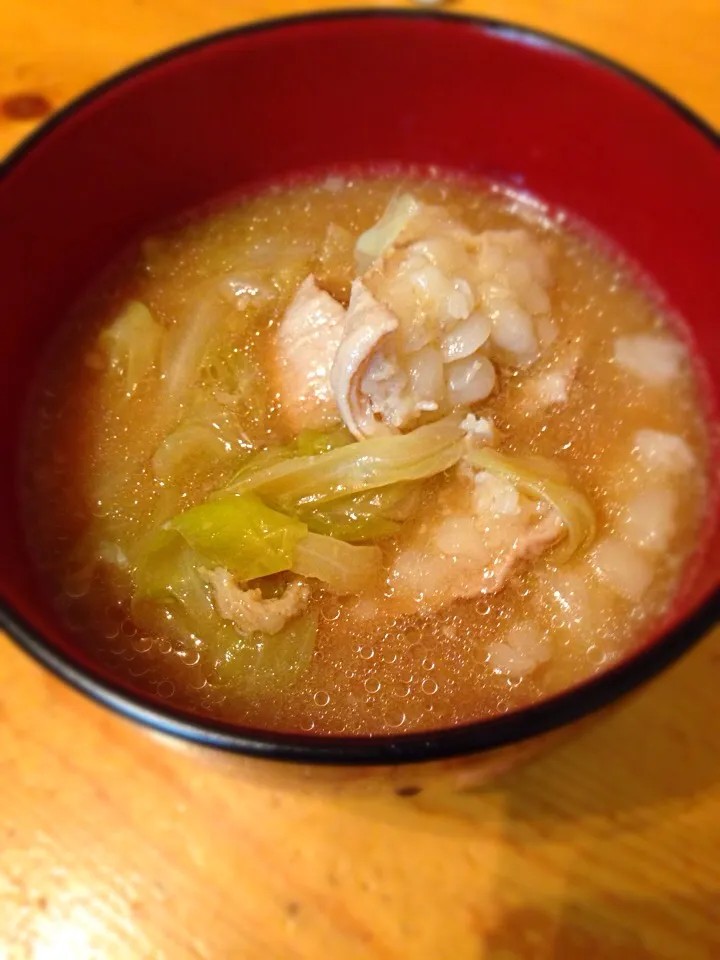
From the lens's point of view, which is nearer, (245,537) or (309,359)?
(245,537)

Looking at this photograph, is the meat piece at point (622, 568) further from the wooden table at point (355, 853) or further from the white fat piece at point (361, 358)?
the white fat piece at point (361, 358)

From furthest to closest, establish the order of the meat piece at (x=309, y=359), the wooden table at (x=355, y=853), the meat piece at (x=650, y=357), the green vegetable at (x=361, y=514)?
the meat piece at (x=650, y=357)
the meat piece at (x=309, y=359)
the green vegetable at (x=361, y=514)
the wooden table at (x=355, y=853)

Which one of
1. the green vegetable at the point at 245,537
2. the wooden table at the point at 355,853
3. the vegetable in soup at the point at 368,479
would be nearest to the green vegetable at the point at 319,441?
the vegetable in soup at the point at 368,479

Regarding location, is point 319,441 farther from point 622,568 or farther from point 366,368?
point 622,568

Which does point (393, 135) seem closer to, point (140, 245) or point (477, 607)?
point (140, 245)

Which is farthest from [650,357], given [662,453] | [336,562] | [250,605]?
[250,605]

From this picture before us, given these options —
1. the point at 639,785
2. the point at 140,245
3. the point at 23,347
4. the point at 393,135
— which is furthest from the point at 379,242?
the point at 639,785
